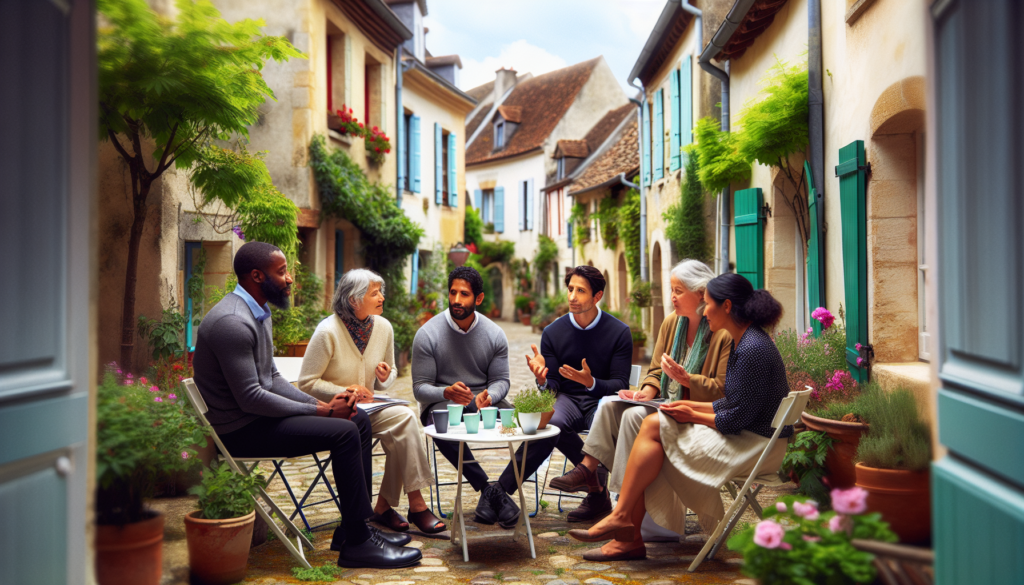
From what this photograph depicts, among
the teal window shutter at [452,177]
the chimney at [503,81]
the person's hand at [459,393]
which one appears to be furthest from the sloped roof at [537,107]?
the person's hand at [459,393]

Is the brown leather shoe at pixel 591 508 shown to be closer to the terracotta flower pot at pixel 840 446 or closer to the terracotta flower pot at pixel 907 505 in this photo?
the terracotta flower pot at pixel 840 446

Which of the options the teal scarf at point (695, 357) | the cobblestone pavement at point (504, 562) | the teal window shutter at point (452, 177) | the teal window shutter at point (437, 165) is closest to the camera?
the cobblestone pavement at point (504, 562)

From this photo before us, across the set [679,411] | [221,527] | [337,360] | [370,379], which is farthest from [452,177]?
[221,527]

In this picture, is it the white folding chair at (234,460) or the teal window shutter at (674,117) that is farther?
the teal window shutter at (674,117)

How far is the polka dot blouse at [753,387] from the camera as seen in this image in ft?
11.9

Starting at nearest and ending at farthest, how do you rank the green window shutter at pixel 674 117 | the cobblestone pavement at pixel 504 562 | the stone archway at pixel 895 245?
the cobblestone pavement at pixel 504 562 < the stone archway at pixel 895 245 < the green window shutter at pixel 674 117

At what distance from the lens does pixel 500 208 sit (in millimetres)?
28688

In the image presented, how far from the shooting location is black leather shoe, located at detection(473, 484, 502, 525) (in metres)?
4.38

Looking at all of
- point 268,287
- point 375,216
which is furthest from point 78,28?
point 375,216

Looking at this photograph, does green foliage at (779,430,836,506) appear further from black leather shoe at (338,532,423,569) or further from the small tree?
the small tree

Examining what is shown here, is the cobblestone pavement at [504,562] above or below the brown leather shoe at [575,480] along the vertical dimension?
below

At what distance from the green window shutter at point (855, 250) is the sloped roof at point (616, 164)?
1064 centimetres

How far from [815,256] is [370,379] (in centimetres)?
361

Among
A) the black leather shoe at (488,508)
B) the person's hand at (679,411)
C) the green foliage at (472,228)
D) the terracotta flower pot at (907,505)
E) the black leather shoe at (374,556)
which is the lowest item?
the black leather shoe at (374,556)
